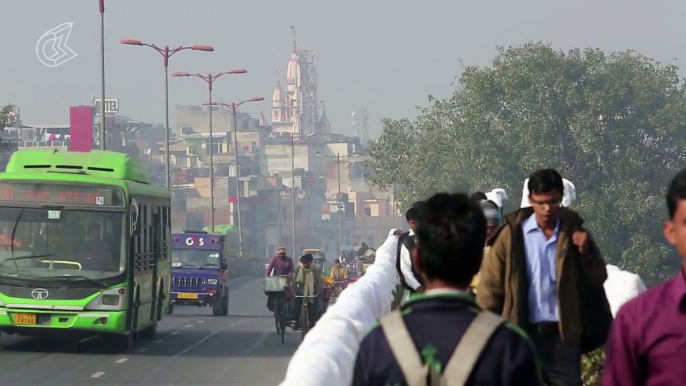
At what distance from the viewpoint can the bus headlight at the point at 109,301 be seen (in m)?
19.1

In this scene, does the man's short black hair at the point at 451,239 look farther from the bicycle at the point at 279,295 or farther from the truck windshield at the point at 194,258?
the truck windshield at the point at 194,258

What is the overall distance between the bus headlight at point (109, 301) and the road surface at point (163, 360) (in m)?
0.66

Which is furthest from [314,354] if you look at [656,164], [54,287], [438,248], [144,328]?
[656,164]

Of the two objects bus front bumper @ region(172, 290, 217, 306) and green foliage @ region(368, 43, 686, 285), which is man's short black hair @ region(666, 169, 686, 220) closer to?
bus front bumper @ region(172, 290, 217, 306)

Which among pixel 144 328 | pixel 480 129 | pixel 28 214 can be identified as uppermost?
pixel 480 129

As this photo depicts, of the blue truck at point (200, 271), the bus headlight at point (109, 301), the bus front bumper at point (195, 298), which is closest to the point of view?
the bus headlight at point (109, 301)

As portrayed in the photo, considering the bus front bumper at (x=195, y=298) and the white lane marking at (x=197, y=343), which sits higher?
the bus front bumper at (x=195, y=298)

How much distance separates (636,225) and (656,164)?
583 centimetres

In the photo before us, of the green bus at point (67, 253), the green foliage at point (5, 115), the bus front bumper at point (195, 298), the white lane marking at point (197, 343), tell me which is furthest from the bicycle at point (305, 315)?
the green foliage at point (5, 115)

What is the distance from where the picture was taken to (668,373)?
3.47 metres

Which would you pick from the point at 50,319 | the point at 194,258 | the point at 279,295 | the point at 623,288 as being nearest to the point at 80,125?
the point at 194,258

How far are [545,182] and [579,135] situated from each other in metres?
58.0

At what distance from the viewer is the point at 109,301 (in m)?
19.2

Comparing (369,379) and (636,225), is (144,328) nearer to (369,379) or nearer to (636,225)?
(369,379)
